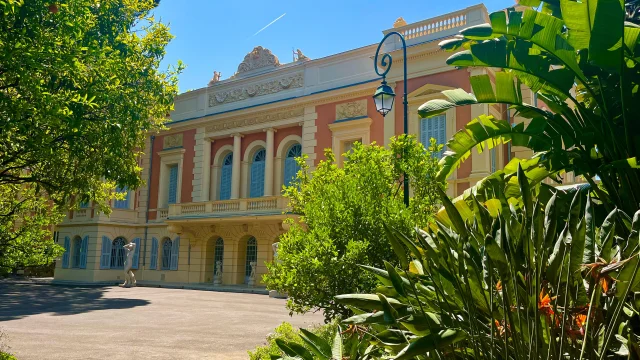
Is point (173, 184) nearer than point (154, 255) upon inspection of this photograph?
No

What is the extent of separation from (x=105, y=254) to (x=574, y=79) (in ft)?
93.2

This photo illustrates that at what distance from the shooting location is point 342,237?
6.42 m

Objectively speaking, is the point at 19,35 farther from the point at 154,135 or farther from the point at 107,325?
the point at 154,135

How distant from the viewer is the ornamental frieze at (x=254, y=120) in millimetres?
24688

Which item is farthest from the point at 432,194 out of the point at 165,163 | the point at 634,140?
the point at 165,163

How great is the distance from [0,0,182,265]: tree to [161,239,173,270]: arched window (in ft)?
55.2

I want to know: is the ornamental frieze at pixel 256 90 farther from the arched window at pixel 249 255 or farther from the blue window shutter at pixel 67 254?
the blue window shutter at pixel 67 254

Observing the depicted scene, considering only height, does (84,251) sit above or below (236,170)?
below

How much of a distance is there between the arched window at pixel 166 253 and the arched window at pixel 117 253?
2.71 meters

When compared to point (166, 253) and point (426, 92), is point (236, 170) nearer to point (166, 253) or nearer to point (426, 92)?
point (166, 253)

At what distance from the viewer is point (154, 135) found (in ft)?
99.0

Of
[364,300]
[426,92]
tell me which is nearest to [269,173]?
[426,92]

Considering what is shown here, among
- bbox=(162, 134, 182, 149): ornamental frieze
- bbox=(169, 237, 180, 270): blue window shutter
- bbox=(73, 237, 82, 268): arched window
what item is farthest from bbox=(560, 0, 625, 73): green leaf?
bbox=(73, 237, 82, 268): arched window

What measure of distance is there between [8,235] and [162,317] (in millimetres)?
4740
